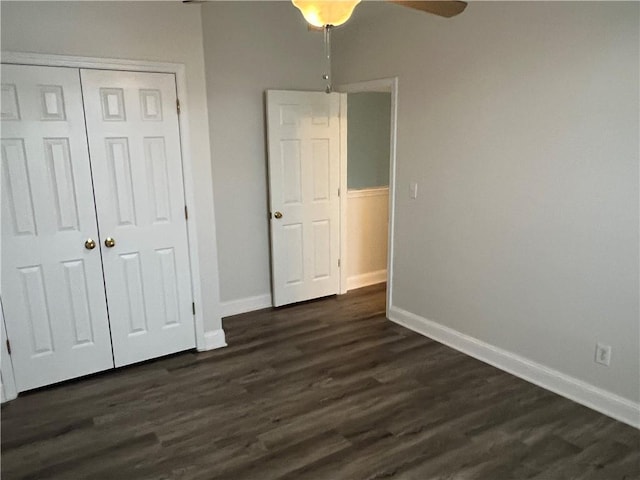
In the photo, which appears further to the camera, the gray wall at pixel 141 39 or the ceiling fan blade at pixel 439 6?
the gray wall at pixel 141 39

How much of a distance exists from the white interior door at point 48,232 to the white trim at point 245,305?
127cm

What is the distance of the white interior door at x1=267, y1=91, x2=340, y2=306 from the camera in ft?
13.4

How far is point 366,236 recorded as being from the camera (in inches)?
196

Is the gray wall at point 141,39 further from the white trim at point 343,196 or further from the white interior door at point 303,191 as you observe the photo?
the white trim at point 343,196

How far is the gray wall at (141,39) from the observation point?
2.63m

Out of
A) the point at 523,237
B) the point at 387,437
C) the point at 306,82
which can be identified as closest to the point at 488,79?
the point at 523,237

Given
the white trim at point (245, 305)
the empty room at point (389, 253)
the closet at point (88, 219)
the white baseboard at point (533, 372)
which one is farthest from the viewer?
the white trim at point (245, 305)

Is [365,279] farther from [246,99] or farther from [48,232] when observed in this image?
[48,232]

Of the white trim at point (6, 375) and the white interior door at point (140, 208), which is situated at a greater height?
the white interior door at point (140, 208)

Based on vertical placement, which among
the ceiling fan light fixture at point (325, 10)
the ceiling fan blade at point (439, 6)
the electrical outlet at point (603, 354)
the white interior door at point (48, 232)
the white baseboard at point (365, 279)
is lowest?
the white baseboard at point (365, 279)

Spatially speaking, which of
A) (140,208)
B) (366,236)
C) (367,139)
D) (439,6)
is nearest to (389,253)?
(366,236)

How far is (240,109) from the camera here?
3971 mm

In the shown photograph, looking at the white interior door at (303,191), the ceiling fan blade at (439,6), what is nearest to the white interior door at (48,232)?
the white interior door at (303,191)

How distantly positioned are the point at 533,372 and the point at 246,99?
3032 mm
